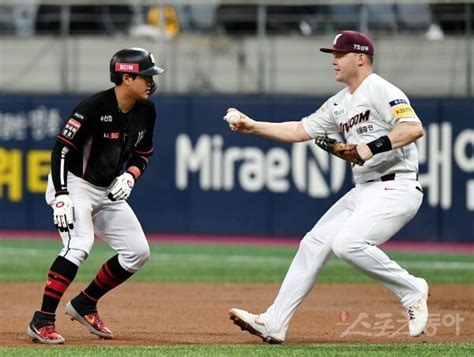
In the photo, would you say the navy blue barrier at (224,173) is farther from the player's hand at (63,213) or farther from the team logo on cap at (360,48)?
the player's hand at (63,213)

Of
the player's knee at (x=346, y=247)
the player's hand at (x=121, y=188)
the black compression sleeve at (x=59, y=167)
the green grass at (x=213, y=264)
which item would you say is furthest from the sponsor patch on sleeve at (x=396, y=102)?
the green grass at (x=213, y=264)

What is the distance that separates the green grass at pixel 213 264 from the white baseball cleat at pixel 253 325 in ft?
18.3

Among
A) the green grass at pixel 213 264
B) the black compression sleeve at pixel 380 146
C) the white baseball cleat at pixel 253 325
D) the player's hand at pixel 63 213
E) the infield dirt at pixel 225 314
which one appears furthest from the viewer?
the green grass at pixel 213 264

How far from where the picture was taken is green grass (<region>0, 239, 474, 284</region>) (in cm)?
1490

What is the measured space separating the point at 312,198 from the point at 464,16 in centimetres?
403

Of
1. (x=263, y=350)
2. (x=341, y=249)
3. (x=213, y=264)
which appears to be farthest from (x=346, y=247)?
(x=213, y=264)

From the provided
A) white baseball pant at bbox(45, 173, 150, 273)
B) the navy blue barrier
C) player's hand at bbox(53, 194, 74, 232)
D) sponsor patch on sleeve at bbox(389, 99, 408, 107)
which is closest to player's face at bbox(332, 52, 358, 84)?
sponsor patch on sleeve at bbox(389, 99, 408, 107)

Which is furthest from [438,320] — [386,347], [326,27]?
[326,27]

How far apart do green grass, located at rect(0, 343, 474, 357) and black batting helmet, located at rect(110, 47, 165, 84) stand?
6.95 ft

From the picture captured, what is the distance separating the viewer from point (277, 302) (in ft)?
29.1

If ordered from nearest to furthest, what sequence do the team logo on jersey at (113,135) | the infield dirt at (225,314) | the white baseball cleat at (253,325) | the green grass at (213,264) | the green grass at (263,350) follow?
the green grass at (263,350)
the white baseball cleat at (253,325)
the team logo on jersey at (113,135)
the infield dirt at (225,314)
the green grass at (213,264)

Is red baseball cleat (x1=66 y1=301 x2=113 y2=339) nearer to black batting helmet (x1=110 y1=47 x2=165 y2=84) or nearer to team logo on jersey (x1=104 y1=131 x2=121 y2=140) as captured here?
team logo on jersey (x1=104 y1=131 x2=121 y2=140)

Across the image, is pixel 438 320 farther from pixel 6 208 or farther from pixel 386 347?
pixel 6 208

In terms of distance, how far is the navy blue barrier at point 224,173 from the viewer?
19312 millimetres
